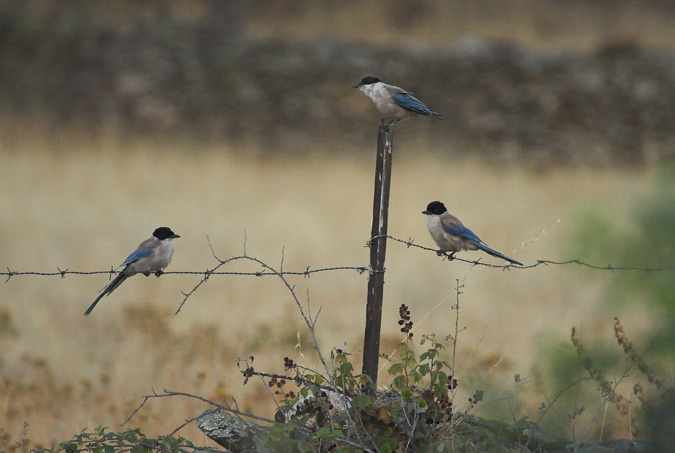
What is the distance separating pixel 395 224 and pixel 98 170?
18.5ft

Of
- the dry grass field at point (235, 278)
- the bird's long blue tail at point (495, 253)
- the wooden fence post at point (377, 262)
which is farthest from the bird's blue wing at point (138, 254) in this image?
the bird's long blue tail at point (495, 253)

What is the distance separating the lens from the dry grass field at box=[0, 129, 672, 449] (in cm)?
653

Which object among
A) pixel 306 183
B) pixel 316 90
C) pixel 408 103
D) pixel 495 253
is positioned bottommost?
pixel 495 253

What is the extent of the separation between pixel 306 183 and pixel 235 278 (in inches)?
178

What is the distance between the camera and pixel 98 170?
14836mm

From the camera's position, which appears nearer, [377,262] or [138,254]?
[377,262]

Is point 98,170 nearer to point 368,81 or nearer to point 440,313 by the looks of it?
point 440,313

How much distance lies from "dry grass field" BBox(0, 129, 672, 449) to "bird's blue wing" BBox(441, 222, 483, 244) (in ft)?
1.22

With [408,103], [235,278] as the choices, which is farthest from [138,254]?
[235,278]

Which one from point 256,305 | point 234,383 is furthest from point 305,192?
point 234,383

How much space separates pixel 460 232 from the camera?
5.96m

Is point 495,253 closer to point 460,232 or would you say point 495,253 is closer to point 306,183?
point 460,232

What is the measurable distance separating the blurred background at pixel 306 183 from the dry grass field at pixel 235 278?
3cm

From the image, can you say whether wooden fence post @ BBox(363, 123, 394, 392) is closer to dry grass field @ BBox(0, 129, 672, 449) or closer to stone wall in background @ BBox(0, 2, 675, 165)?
dry grass field @ BBox(0, 129, 672, 449)
